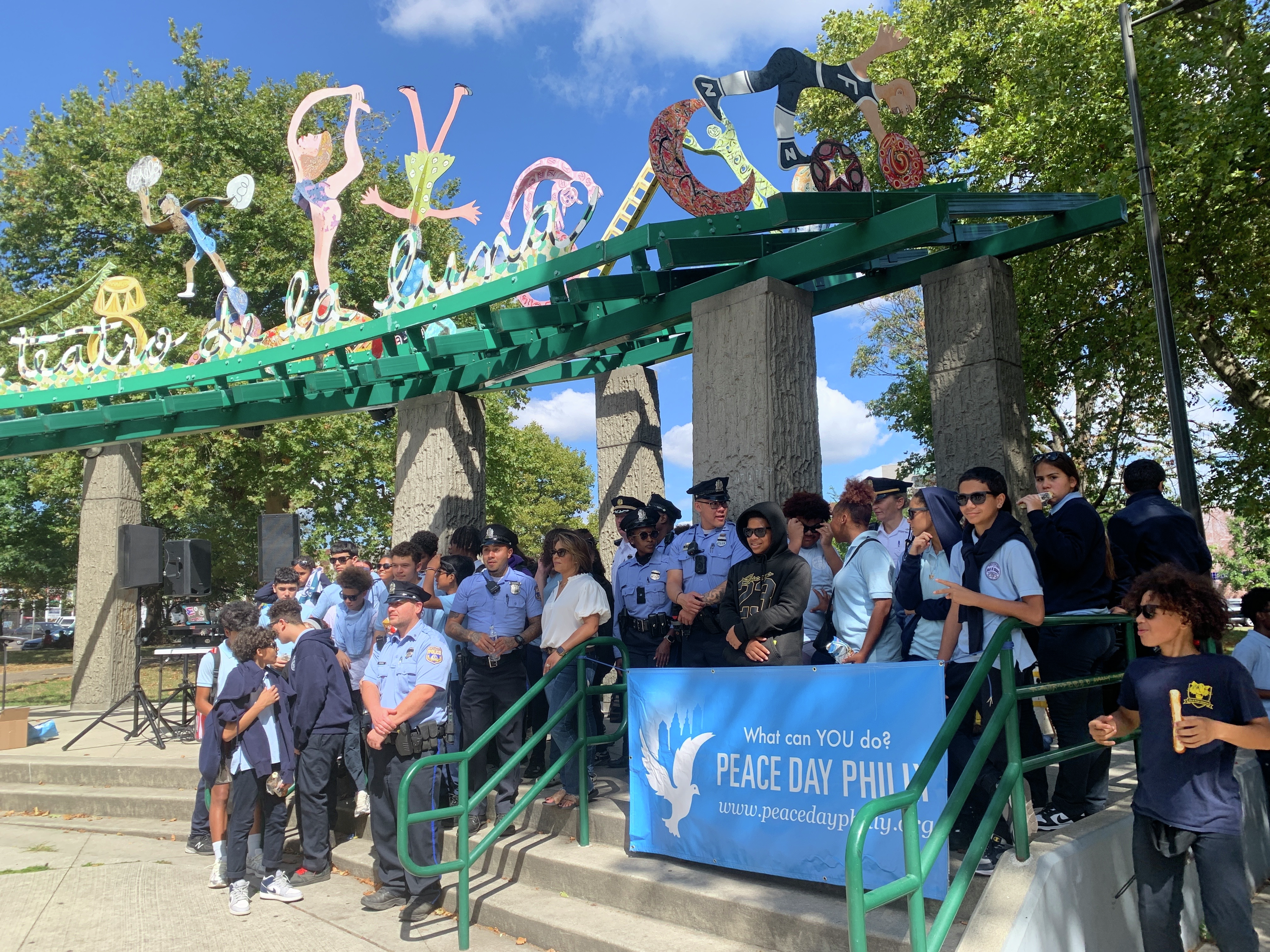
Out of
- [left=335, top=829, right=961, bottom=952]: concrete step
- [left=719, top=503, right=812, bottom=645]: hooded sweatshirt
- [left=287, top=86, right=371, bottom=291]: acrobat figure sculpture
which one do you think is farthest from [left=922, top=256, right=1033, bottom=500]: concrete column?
[left=287, top=86, right=371, bottom=291]: acrobat figure sculpture

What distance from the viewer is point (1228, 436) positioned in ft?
44.7

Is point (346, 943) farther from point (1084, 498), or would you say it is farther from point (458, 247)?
point (458, 247)

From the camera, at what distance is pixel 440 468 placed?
30.4 feet

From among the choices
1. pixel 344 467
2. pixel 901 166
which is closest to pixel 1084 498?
pixel 901 166

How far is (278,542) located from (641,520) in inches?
215

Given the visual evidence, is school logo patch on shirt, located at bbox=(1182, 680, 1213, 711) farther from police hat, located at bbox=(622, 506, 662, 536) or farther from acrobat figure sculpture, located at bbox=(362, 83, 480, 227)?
acrobat figure sculpture, located at bbox=(362, 83, 480, 227)

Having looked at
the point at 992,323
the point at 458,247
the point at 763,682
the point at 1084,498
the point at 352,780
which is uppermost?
the point at 458,247

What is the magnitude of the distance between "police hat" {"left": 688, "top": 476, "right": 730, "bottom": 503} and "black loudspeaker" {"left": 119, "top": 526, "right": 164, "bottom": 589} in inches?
328

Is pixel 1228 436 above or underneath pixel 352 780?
above

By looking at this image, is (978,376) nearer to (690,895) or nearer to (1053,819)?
(1053,819)

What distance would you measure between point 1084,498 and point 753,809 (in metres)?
2.11

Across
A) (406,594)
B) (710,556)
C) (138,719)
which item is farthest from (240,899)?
(138,719)

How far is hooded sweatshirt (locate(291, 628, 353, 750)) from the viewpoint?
5.72 m

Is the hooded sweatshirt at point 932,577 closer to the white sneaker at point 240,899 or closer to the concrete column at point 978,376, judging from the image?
the concrete column at point 978,376
